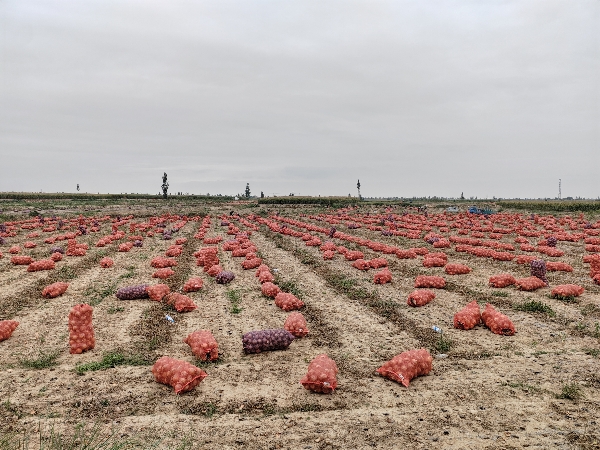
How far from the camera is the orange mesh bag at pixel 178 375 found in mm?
6516

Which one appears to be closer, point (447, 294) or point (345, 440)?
point (345, 440)

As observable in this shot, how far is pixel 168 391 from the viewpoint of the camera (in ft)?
21.6

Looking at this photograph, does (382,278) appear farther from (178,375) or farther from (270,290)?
(178,375)

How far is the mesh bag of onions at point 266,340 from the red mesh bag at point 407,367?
2123 mm

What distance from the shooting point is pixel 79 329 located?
26.3 feet

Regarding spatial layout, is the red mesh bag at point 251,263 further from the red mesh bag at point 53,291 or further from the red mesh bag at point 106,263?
the red mesh bag at point 53,291

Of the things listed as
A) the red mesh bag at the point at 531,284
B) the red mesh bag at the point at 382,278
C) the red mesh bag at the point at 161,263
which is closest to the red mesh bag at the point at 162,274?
the red mesh bag at the point at 161,263

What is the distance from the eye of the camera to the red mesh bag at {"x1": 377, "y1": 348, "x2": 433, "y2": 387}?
6.76m

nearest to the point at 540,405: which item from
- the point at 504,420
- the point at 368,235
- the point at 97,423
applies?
the point at 504,420

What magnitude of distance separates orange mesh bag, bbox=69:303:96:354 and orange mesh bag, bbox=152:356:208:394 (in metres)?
2.22

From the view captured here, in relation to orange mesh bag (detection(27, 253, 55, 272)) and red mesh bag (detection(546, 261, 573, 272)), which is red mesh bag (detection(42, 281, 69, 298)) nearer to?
orange mesh bag (detection(27, 253, 55, 272))

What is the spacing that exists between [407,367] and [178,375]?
3.99m

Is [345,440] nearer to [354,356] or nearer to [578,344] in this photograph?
[354,356]

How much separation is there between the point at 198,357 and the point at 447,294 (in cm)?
804
